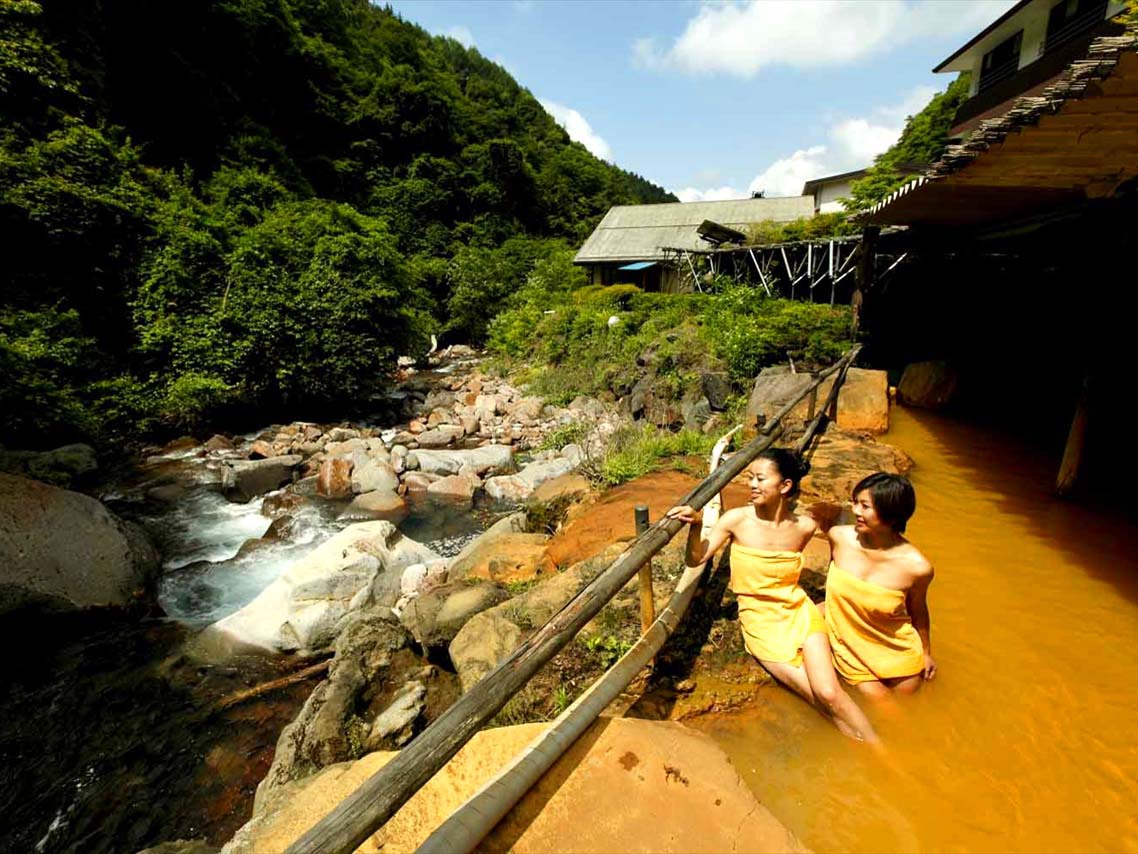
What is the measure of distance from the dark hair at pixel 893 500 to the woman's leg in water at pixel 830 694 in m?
0.67

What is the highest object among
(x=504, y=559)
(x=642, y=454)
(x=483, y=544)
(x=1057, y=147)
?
(x=1057, y=147)

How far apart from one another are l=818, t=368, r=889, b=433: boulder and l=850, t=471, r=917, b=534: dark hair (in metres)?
4.65

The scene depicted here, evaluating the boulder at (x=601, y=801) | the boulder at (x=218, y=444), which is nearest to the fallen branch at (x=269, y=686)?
the boulder at (x=601, y=801)

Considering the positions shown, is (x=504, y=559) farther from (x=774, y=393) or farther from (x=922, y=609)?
(x=774, y=393)

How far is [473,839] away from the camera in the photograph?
135 centimetres

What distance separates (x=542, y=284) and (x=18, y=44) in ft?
60.7

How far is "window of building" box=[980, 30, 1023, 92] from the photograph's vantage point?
593 inches

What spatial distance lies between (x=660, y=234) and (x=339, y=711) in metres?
27.0

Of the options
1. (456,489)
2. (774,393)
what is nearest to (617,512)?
(774,393)

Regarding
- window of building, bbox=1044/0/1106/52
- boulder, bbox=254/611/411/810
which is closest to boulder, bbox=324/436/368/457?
boulder, bbox=254/611/411/810

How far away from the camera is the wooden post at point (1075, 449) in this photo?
4855mm

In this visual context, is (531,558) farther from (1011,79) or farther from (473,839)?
(1011,79)

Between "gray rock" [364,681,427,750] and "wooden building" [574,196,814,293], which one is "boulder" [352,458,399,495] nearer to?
"gray rock" [364,681,427,750]

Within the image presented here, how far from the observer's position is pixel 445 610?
13.7 feet
